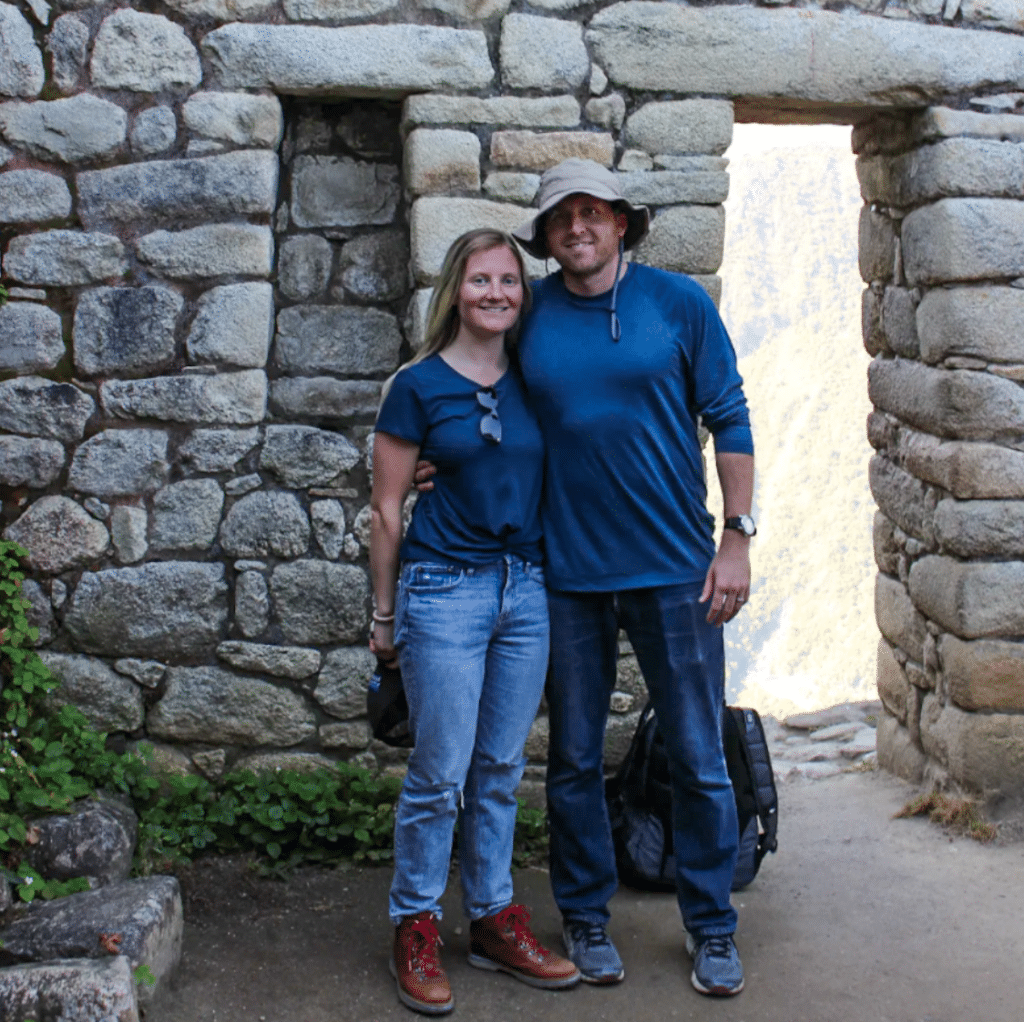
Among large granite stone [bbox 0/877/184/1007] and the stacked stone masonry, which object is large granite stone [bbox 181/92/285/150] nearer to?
the stacked stone masonry

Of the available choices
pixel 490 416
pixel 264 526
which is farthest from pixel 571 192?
pixel 264 526

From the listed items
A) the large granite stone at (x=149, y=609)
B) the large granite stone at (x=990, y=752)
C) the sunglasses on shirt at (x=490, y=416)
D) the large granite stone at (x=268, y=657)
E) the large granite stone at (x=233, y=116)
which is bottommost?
the large granite stone at (x=990, y=752)

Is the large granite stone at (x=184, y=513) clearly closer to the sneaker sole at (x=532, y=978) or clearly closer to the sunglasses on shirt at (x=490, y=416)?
the sunglasses on shirt at (x=490, y=416)

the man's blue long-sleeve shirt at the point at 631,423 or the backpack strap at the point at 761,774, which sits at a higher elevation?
the man's blue long-sleeve shirt at the point at 631,423

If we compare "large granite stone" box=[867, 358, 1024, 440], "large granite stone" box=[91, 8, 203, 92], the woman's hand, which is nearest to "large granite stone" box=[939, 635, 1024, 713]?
"large granite stone" box=[867, 358, 1024, 440]

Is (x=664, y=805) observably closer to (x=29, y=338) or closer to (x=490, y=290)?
(x=490, y=290)

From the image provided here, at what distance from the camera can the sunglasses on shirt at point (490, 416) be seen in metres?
2.83

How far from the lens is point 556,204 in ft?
9.48

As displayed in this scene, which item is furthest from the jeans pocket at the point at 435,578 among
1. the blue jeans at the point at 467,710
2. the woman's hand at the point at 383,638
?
the woman's hand at the point at 383,638

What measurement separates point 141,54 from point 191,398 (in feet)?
3.23

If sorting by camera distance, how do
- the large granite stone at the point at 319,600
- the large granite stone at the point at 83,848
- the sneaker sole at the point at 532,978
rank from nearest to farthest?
1. the sneaker sole at the point at 532,978
2. the large granite stone at the point at 83,848
3. the large granite stone at the point at 319,600

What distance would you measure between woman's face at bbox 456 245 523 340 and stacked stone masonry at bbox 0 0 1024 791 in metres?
0.84

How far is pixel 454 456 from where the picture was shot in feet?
9.34

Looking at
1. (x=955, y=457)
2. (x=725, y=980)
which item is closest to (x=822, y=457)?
(x=955, y=457)
